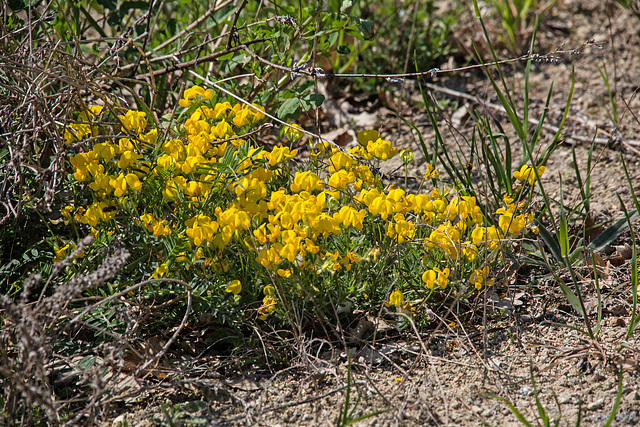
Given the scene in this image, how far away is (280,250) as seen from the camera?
75.5 inches

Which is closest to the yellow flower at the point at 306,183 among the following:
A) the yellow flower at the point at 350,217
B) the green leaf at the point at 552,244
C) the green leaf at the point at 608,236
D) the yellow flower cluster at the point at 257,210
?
the yellow flower cluster at the point at 257,210

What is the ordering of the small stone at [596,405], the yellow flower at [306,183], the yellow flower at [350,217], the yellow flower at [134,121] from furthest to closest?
the yellow flower at [134,121] → the yellow flower at [306,183] → the yellow flower at [350,217] → the small stone at [596,405]

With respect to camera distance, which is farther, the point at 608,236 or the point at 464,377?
the point at 608,236

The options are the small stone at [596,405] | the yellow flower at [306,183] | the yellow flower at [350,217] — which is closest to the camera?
the small stone at [596,405]

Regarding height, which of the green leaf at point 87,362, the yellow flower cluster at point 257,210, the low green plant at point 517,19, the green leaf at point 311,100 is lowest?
the green leaf at point 87,362

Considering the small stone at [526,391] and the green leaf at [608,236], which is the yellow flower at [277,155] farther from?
the green leaf at [608,236]

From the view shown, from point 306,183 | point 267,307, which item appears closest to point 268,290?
point 267,307

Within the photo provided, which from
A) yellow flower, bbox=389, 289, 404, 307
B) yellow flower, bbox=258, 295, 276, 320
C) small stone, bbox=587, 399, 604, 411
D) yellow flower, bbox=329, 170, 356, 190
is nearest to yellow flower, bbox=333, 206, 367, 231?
yellow flower, bbox=329, 170, 356, 190

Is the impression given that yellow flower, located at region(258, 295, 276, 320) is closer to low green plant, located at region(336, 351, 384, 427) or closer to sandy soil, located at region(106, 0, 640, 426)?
sandy soil, located at region(106, 0, 640, 426)

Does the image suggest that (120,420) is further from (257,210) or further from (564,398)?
(564,398)

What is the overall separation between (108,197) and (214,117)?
50 cm

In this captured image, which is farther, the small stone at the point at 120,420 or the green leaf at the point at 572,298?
the green leaf at the point at 572,298

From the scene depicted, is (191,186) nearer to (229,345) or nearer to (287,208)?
(287,208)

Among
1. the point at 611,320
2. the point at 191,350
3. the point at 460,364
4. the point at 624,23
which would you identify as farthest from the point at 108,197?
the point at 624,23
